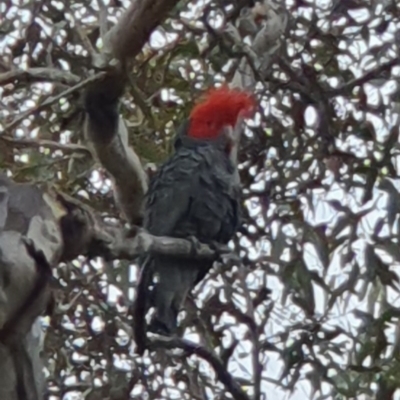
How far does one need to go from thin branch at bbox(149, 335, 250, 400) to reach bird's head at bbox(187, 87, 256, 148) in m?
0.76

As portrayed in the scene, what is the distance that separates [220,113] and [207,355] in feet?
2.88

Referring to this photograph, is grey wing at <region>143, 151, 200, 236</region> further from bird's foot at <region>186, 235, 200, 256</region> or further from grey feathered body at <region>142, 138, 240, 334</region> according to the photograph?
bird's foot at <region>186, 235, 200, 256</region>

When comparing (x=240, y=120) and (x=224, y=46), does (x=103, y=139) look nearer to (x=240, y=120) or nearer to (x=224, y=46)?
(x=224, y=46)

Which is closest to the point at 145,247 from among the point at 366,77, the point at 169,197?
the point at 169,197

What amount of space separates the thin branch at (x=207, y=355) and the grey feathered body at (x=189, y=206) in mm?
293

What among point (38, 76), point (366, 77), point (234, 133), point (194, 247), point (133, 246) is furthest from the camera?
point (234, 133)

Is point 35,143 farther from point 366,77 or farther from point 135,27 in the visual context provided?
point 366,77

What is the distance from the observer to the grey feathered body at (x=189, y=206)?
7.42ft

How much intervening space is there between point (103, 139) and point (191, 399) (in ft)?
2.12

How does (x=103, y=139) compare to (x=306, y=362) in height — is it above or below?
above

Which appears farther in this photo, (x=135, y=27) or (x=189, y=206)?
(x=189, y=206)

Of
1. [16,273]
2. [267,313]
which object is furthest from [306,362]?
[16,273]

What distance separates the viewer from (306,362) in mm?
2148

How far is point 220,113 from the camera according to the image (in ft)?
8.56
